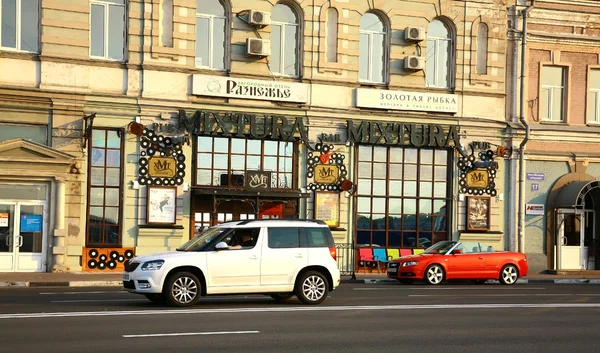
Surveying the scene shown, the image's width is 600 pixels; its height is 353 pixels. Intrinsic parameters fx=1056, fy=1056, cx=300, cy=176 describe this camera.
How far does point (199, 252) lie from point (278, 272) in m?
1.66

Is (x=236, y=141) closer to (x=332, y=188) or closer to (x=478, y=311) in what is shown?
(x=332, y=188)

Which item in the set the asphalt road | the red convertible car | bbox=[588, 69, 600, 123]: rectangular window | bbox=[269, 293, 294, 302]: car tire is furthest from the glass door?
bbox=[588, 69, 600, 123]: rectangular window

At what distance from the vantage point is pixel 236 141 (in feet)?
111

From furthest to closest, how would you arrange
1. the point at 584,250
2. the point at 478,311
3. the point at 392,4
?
the point at 584,250 < the point at 392,4 < the point at 478,311

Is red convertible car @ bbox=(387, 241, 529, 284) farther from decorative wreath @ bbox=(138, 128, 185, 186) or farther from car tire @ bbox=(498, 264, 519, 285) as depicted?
decorative wreath @ bbox=(138, 128, 185, 186)

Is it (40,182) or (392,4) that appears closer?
(40,182)

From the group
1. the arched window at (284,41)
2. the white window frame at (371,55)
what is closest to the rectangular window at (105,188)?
the arched window at (284,41)

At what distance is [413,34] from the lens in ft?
117

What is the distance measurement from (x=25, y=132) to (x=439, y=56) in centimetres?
1457

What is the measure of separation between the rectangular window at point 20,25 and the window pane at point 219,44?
18.3 ft

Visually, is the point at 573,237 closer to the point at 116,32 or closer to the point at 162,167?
the point at 162,167

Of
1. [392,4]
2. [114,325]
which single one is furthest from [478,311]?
[392,4]

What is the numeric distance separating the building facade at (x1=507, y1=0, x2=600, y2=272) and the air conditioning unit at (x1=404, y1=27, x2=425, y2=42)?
13.3 ft

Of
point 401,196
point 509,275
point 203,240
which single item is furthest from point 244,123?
point 203,240
